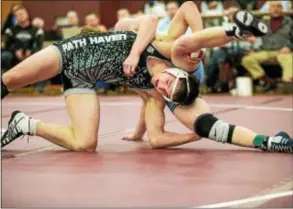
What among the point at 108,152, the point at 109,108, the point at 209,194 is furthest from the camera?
the point at 109,108

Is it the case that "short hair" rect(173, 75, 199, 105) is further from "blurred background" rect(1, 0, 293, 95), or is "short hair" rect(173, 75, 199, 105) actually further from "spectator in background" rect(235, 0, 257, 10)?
"spectator in background" rect(235, 0, 257, 10)

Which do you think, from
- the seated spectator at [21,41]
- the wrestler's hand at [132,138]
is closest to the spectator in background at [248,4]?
the seated spectator at [21,41]

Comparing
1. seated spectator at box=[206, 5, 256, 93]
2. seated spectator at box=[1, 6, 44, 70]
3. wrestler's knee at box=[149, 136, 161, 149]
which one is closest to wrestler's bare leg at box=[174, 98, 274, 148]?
wrestler's knee at box=[149, 136, 161, 149]

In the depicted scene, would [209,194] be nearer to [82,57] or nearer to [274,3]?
[82,57]

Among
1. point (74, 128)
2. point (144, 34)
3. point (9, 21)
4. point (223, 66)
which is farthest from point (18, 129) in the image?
point (9, 21)

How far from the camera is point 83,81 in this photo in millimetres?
3109

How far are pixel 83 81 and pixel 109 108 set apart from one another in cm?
235

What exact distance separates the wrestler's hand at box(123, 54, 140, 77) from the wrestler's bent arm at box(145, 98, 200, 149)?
236 millimetres

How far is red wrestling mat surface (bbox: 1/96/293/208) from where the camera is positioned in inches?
77.8

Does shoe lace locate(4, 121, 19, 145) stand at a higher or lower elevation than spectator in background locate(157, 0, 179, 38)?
lower

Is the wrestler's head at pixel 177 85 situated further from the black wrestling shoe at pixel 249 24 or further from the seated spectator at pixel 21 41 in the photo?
the seated spectator at pixel 21 41

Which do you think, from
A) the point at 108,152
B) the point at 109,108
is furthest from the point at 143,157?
the point at 109,108

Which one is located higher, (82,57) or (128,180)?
(82,57)

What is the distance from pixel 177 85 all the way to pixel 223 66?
4.62 m
